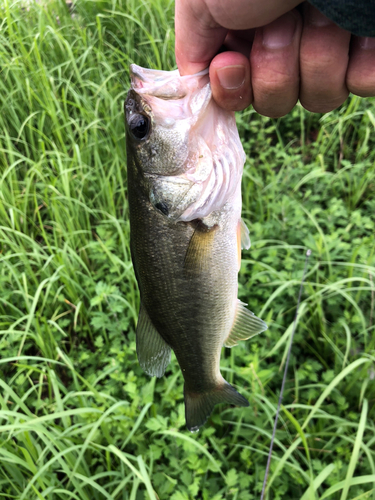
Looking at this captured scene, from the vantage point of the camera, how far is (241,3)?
89 cm

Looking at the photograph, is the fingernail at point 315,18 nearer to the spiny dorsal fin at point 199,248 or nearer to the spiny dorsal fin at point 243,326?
the spiny dorsal fin at point 199,248

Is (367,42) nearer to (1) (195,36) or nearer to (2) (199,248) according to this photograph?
(1) (195,36)

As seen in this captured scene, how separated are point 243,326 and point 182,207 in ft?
1.89

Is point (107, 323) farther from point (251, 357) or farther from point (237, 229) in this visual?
point (237, 229)

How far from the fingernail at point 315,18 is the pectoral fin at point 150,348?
1105 millimetres

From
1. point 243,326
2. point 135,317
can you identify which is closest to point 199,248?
point 243,326

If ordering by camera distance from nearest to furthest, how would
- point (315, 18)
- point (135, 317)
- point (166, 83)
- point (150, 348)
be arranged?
point (315, 18)
point (166, 83)
point (150, 348)
point (135, 317)

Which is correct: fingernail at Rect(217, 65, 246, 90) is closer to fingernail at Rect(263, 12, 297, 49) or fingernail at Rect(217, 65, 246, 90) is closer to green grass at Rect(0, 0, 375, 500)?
fingernail at Rect(263, 12, 297, 49)

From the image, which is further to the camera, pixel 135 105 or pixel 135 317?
pixel 135 317

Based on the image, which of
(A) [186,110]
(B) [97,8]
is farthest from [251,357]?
(B) [97,8]

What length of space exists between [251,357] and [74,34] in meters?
3.85

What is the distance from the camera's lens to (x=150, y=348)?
1363mm

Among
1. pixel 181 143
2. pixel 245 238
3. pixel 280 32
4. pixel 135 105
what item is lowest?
pixel 245 238

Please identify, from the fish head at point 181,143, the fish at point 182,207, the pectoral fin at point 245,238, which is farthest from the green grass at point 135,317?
the fish head at point 181,143
